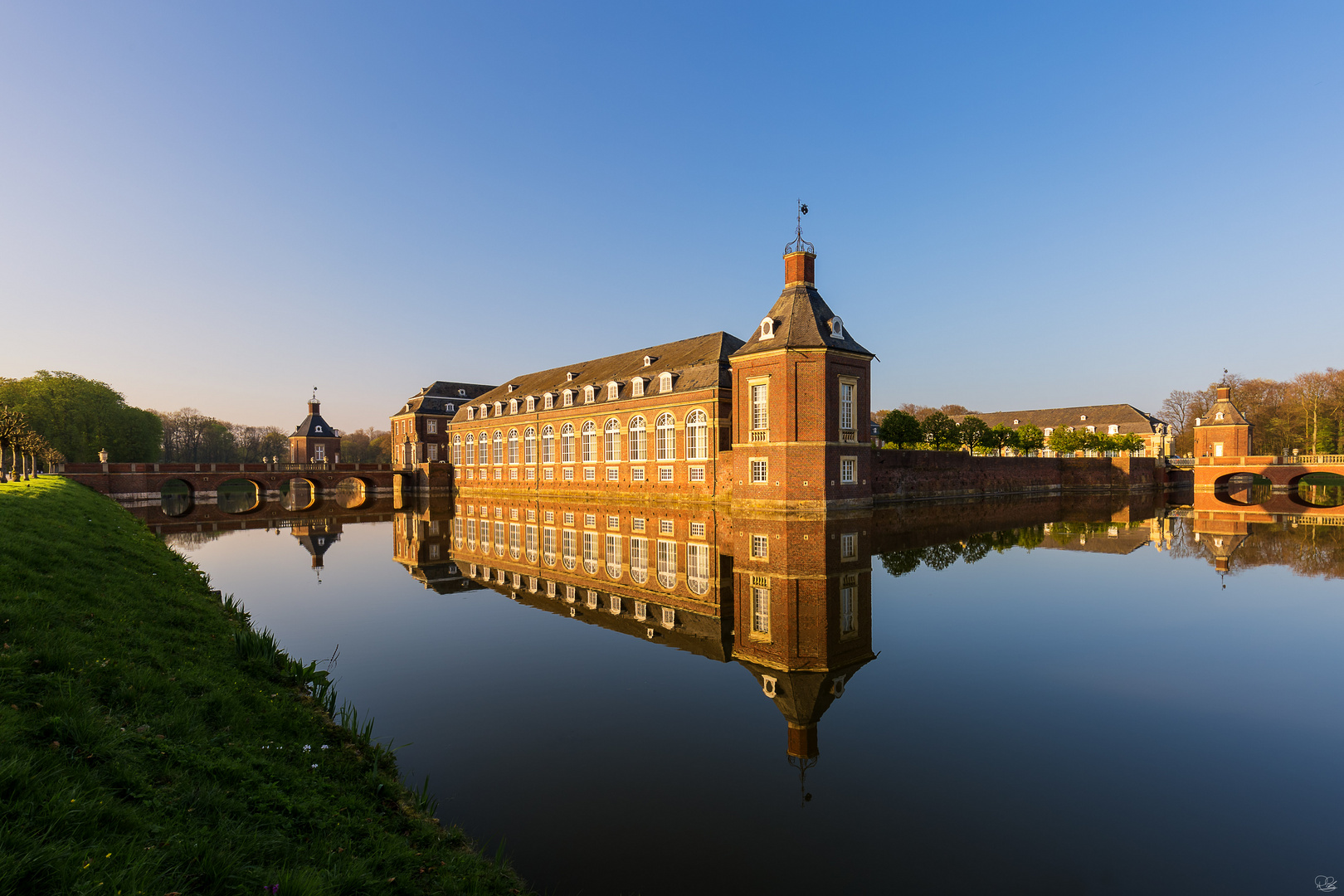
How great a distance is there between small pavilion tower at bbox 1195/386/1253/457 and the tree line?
204 centimetres

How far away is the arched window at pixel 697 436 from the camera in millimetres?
36656

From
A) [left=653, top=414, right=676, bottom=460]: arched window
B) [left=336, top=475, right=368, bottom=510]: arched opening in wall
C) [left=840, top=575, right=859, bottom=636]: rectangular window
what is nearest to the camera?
[left=840, top=575, right=859, bottom=636]: rectangular window

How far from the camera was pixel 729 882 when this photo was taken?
14.3ft

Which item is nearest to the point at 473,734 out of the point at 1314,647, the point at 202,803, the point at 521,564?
the point at 202,803

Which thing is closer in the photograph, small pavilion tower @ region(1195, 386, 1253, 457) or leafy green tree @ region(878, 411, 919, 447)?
leafy green tree @ region(878, 411, 919, 447)

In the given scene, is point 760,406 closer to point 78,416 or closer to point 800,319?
point 800,319


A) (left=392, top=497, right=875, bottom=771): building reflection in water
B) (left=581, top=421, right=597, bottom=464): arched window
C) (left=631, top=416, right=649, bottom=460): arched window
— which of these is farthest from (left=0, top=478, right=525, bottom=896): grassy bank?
(left=581, top=421, right=597, bottom=464): arched window

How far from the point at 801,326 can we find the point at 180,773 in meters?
30.1

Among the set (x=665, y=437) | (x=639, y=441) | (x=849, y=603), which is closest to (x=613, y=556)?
(x=849, y=603)

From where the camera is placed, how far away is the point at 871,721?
277 inches

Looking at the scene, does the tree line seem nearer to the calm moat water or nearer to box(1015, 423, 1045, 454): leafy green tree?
box(1015, 423, 1045, 454): leafy green tree

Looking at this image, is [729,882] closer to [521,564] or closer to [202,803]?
[202,803]

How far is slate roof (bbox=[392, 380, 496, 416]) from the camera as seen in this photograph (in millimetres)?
68000

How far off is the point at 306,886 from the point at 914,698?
22.0ft
